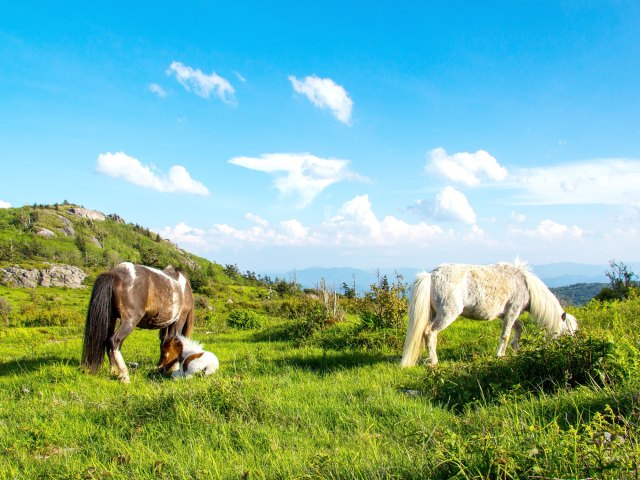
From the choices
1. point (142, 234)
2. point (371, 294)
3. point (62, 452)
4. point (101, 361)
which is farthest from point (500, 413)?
point (142, 234)

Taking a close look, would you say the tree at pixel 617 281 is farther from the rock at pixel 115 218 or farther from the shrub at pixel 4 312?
the rock at pixel 115 218

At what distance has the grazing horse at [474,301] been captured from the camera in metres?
8.17

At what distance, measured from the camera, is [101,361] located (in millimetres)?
8523

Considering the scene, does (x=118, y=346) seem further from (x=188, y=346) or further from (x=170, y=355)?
(x=188, y=346)

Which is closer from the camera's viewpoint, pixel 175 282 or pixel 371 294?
pixel 175 282

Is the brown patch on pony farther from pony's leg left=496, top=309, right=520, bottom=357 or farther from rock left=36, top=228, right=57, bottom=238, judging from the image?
rock left=36, top=228, right=57, bottom=238

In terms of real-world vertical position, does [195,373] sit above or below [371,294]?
below

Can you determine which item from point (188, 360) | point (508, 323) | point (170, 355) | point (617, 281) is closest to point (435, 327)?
point (508, 323)

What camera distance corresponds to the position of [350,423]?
15.4 feet

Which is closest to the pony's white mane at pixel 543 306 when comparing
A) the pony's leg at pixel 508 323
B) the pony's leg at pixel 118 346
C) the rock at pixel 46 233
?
the pony's leg at pixel 508 323

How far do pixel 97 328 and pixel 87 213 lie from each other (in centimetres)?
17487

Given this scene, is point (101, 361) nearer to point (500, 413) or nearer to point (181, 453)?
point (181, 453)

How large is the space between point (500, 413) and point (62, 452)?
4.79 meters

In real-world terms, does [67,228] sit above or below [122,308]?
above
